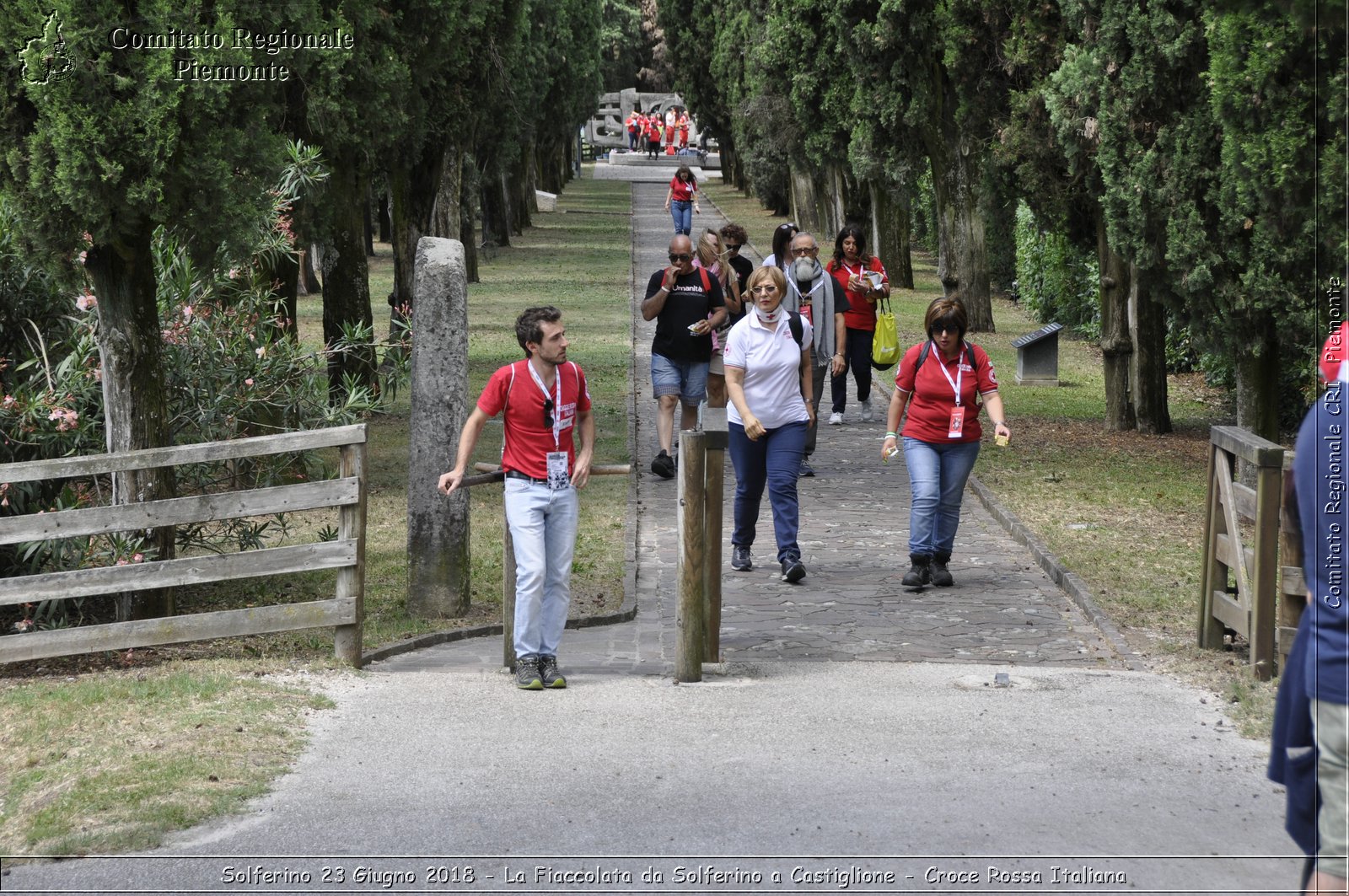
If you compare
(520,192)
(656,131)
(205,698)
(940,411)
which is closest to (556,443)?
(205,698)

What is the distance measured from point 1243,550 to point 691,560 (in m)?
2.70

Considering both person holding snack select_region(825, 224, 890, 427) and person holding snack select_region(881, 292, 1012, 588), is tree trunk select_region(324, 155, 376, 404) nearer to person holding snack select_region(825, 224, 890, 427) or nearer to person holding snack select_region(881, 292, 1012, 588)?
person holding snack select_region(825, 224, 890, 427)

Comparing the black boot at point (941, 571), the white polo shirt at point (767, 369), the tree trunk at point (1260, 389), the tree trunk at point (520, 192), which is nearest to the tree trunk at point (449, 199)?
the tree trunk at point (1260, 389)

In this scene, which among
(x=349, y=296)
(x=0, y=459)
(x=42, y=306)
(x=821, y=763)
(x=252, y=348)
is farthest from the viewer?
(x=349, y=296)

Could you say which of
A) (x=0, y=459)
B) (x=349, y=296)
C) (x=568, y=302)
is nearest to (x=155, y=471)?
(x=0, y=459)

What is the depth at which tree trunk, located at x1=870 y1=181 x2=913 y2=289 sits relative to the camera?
3338 centimetres

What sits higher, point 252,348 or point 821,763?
point 252,348

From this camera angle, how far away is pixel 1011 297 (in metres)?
33.3

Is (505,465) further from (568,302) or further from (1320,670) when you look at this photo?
(568,302)

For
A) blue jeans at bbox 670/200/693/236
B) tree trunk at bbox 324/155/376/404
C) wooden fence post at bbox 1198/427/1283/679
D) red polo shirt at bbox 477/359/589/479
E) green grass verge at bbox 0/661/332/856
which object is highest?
blue jeans at bbox 670/200/693/236

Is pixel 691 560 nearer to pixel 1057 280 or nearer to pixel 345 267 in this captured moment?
pixel 345 267

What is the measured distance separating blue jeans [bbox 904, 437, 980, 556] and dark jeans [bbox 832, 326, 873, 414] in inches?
210

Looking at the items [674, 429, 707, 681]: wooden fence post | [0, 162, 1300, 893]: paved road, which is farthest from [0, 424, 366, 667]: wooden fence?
[674, 429, 707, 681]: wooden fence post

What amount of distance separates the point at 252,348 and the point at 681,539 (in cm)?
470
